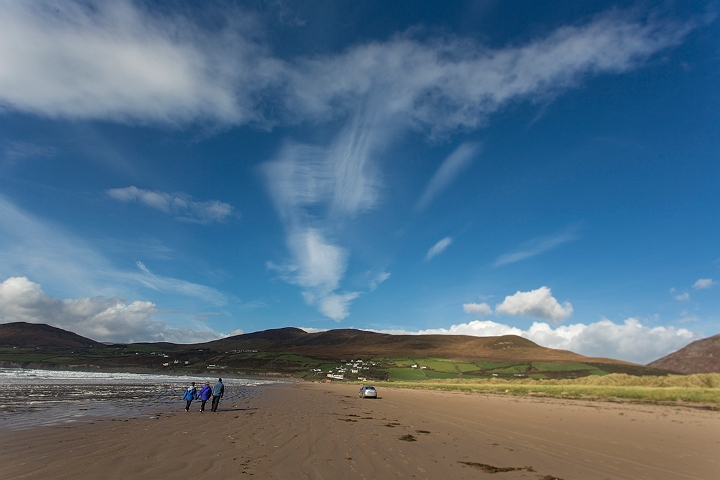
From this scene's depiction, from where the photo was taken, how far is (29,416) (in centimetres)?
1842

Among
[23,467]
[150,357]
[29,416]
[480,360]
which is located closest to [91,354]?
[150,357]

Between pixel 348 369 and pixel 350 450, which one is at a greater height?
pixel 348 369

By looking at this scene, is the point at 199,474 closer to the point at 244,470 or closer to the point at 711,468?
the point at 244,470

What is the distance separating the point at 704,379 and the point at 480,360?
358 ft

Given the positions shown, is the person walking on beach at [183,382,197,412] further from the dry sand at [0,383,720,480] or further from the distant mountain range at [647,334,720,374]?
the distant mountain range at [647,334,720,374]

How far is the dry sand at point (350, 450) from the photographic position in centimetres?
956

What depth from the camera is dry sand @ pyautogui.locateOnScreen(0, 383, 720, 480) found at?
31.4 feet

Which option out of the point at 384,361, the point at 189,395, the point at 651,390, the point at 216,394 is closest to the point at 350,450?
the point at 216,394

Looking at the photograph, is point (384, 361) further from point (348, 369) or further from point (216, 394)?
point (216, 394)

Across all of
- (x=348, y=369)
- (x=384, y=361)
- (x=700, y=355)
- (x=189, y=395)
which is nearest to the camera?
(x=189, y=395)

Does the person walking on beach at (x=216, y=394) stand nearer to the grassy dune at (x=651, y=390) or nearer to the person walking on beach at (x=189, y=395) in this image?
the person walking on beach at (x=189, y=395)

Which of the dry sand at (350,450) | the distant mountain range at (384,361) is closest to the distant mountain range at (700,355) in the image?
the distant mountain range at (384,361)

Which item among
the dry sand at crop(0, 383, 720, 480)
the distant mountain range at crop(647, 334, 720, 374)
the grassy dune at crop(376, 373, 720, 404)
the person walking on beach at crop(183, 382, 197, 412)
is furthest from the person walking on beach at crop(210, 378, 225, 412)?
the distant mountain range at crop(647, 334, 720, 374)

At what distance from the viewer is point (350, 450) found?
12523 millimetres
